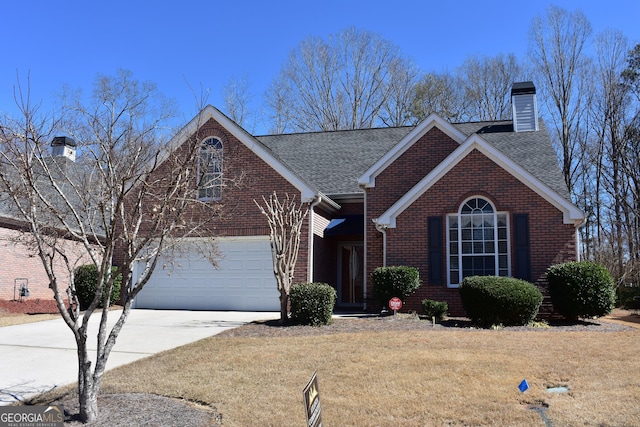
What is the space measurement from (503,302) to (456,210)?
3551mm

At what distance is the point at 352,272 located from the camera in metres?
19.2

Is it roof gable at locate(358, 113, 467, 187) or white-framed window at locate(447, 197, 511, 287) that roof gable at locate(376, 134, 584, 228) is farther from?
roof gable at locate(358, 113, 467, 187)

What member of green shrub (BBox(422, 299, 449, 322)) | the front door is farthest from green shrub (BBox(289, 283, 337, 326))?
the front door

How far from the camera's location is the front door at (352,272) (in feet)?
62.4

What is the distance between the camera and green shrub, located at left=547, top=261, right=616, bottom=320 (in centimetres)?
1257

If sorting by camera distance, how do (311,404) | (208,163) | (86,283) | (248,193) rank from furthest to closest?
(248,193) < (86,283) < (208,163) < (311,404)

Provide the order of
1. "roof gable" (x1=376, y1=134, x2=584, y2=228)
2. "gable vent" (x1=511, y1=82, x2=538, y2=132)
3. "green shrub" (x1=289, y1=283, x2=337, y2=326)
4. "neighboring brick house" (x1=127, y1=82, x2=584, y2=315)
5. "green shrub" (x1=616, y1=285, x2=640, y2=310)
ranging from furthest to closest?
"green shrub" (x1=616, y1=285, x2=640, y2=310)
"gable vent" (x1=511, y1=82, x2=538, y2=132)
"neighboring brick house" (x1=127, y1=82, x2=584, y2=315)
"roof gable" (x1=376, y1=134, x2=584, y2=228)
"green shrub" (x1=289, y1=283, x2=337, y2=326)

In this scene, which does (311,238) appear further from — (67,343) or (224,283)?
(67,343)

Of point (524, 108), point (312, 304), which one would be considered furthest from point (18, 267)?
point (524, 108)

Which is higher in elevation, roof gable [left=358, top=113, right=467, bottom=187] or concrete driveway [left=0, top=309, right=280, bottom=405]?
roof gable [left=358, top=113, right=467, bottom=187]

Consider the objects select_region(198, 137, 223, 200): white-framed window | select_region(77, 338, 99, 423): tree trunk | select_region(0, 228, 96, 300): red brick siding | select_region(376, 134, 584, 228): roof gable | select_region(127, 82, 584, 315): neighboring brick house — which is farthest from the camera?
select_region(0, 228, 96, 300): red brick siding

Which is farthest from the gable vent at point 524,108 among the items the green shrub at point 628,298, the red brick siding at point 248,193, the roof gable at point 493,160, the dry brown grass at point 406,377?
the dry brown grass at point 406,377

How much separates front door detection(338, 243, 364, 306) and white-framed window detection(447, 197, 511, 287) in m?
4.72

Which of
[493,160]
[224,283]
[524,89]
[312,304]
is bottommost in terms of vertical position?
[312,304]
